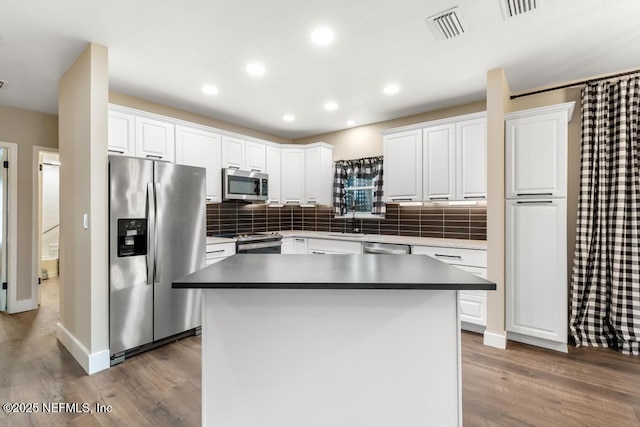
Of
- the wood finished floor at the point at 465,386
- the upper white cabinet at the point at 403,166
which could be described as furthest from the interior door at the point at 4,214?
the upper white cabinet at the point at 403,166

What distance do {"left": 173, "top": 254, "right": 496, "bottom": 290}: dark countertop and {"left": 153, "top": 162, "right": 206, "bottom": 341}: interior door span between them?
1.39 meters

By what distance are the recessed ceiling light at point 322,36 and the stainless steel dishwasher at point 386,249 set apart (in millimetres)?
2272

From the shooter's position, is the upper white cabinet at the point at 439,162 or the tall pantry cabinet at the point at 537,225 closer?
the tall pantry cabinet at the point at 537,225

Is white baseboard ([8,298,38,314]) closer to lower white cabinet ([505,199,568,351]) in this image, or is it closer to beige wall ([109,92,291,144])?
beige wall ([109,92,291,144])

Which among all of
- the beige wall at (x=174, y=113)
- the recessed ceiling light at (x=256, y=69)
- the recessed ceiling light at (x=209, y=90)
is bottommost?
the beige wall at (x=174, y=113)

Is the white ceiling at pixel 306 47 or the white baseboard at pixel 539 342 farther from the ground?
the white ceiling at pixel 306 47

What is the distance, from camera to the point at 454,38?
8.00ft

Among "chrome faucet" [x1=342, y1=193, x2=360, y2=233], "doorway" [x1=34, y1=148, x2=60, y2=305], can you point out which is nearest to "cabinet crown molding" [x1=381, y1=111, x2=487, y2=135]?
"chrome faucet" [x1=342, y1=193, x2=360, y2=233]

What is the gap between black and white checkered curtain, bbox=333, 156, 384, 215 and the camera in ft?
15.0

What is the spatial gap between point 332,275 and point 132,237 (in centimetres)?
216

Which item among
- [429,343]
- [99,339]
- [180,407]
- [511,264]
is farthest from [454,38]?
[99,339]

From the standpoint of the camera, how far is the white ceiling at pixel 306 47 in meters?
2.09

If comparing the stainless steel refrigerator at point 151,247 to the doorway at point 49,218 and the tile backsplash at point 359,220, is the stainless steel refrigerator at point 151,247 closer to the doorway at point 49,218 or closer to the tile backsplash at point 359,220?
the tile backsplash at point 359,220

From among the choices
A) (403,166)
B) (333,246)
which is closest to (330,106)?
(403,166)
